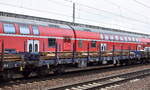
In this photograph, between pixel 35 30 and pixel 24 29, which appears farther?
pixel 35 30

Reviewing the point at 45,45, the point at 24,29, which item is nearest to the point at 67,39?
the point at 45,45

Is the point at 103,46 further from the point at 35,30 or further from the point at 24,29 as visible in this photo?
the point at 24,29

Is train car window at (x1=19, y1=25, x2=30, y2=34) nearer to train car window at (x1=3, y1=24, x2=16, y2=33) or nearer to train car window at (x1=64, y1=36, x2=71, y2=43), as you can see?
train car window at (x1=3, y1=24, x2=16, y2=33)

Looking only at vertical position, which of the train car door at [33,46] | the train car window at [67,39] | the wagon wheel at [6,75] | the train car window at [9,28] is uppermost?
the train car window at [9,28]

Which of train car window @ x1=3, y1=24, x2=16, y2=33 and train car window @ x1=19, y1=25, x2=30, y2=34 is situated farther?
train car window @ x1=19, y1=25, x2=30, y2=34

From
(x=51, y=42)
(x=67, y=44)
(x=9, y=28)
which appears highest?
(x=9, y=28)

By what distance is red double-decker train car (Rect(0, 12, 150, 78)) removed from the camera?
1251cm

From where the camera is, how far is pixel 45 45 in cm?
1503

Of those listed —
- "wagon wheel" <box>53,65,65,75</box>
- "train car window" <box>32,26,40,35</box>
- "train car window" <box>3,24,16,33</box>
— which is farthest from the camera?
"wagon wheel" <box>53,65,65,75</box>

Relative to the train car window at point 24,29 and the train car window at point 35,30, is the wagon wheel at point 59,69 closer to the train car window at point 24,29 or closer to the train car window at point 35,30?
the train car window at point 35,30

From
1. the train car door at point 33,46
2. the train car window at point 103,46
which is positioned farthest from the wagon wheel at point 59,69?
the train car window at point 103,46

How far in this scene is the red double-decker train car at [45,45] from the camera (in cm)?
1251

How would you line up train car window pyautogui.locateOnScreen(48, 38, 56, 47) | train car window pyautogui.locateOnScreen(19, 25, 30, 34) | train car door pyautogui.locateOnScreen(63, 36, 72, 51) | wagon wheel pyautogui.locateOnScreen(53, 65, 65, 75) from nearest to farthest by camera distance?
1. train car window pyautogui.locateOnScreen(19, 25, 30, 34)
2. train car window pyautogui.locateOnScreen(48, 38, 56, 47)
3. wagon wheel pyautogui.locateOnScreen(53, 65, 65, 75)
4. train car door pyautogui.locateOnScreen(63, 36, 72, 51)

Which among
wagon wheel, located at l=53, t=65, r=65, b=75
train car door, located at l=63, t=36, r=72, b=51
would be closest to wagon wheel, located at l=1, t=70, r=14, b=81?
wagon wheel, located at l=53, t=65, r=65, b=75
